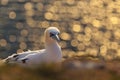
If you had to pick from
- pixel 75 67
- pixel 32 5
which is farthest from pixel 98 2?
pixel 75 67

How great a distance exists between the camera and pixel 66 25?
195 feet

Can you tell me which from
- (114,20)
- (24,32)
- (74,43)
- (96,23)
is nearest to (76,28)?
(96,23)

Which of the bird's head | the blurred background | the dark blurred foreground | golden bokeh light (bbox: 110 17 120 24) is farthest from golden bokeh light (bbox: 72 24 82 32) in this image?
the dark blurred foreground

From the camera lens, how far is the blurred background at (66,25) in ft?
164

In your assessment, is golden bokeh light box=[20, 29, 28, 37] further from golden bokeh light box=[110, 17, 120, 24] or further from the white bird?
the white bird

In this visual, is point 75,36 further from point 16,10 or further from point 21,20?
point 16,10

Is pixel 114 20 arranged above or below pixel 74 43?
below

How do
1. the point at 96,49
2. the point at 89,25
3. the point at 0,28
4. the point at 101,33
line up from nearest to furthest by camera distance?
1. the point at 96,49
2. the point at 0,28
3. the point at 101,33
4. the point at 89,25

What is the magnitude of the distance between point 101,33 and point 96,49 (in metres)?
7.89

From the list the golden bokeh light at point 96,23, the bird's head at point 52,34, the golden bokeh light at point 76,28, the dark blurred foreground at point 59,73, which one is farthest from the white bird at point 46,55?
the golden bokeh light at point 96,23

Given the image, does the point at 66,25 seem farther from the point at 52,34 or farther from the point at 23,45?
the point at 52,34

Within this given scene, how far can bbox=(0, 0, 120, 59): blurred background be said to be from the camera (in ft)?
164

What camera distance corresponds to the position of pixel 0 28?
54.4 meters

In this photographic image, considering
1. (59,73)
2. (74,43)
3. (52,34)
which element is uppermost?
(59,73)
